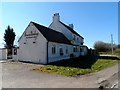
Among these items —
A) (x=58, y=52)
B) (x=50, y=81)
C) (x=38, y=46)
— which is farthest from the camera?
(x=58, y=52)

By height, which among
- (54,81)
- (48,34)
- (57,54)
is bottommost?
(54,81)

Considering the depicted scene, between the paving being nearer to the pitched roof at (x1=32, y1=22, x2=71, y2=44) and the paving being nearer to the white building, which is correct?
the white building

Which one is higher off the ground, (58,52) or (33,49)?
(33,49)

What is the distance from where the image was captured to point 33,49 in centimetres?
2841

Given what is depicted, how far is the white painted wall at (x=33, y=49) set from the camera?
89.8 feet

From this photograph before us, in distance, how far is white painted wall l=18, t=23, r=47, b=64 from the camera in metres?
27.4

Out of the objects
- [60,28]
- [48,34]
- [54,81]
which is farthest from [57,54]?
[54,81]

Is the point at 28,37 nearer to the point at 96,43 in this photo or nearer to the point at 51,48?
the point at 51,48

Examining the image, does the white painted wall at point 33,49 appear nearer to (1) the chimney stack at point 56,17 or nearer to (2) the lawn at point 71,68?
(2) the lawn at point 71,68

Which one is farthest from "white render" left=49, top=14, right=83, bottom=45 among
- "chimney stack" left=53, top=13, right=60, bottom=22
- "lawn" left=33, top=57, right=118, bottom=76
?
"lawn" left=33, top=57, right=118, bottom=76

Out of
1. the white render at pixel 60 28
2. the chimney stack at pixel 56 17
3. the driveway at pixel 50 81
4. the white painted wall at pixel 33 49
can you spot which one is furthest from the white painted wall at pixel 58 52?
the driveway at pixel 50 81

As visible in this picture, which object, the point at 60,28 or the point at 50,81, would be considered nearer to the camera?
the point at 50,81

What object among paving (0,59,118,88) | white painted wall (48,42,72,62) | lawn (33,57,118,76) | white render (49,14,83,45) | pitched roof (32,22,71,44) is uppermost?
white render (49,14,83,45)

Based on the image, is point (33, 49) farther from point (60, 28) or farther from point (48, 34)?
point (60, 28)
